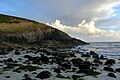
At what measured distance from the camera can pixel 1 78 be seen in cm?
2436

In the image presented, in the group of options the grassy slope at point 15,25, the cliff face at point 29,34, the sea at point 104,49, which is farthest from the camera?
the grassy slope at point 15,25

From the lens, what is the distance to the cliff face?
88738mm

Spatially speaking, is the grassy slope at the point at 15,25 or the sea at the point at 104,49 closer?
the sea at the point at 104,49

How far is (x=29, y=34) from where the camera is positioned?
100 metres

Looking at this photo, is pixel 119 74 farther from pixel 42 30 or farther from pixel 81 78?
pixel 42 30

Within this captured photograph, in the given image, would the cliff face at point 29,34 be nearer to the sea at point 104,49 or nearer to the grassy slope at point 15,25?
the grassy slope at point 15,25

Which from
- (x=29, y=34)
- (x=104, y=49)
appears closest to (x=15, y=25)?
(x=29, y=34)

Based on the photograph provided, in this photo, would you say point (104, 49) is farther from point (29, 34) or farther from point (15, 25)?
point (15, 25)

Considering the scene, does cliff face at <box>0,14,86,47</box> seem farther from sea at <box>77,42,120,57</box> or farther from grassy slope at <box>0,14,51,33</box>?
sea at <box>77,42,120,57</box>

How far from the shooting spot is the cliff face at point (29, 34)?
291ft

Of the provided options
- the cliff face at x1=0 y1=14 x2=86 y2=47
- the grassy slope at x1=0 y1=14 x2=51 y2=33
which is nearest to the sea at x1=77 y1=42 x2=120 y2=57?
the cliff face at x1=0 y1=14 x2=86 y2=47

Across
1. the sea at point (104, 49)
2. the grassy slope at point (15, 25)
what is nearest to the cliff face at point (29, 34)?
the grassy slope at point (15, 25)

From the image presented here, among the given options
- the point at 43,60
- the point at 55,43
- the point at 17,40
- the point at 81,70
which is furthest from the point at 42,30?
the point at 81,70

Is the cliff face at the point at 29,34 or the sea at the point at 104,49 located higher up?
the cliff face at the point at 29,34
